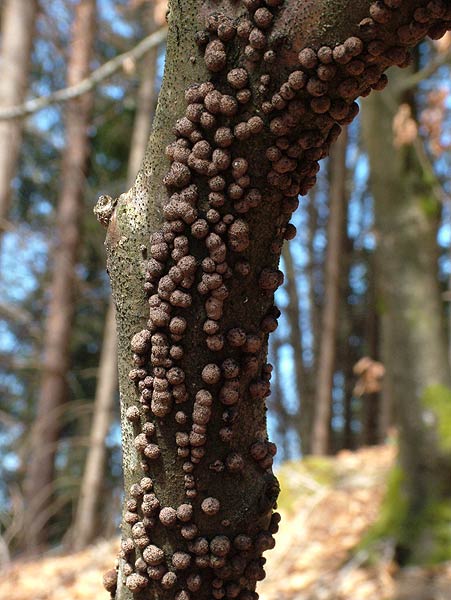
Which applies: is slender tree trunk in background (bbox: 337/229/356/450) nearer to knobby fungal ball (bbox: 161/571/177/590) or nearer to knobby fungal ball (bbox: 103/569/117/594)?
knobby fungal ball (bbox: 103/569/117/594)

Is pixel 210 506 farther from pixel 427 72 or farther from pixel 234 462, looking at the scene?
pixel 427 72

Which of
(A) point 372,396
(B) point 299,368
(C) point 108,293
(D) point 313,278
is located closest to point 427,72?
(C) point 108,293

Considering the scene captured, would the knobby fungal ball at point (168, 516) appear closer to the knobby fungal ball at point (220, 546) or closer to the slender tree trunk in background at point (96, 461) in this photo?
the knobby fungal ball at point (220, 546)

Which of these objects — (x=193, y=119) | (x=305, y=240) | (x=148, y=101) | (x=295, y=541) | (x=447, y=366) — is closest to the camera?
(x=193, y=119)

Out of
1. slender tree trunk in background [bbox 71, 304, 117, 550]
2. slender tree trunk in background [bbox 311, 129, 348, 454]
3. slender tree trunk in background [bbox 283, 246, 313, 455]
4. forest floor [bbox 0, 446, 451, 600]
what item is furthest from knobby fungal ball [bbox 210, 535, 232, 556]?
slender tree trunk in background [bbox 283, 246, 313, 455]

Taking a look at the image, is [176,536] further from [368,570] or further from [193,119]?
[368,570]

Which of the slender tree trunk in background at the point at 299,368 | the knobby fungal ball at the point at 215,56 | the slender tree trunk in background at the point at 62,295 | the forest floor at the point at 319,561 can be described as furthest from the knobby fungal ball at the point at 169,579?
the slender tree trunk in background at the point at 299,368

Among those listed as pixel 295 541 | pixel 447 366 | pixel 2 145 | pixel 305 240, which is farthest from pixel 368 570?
pixel 305 240
